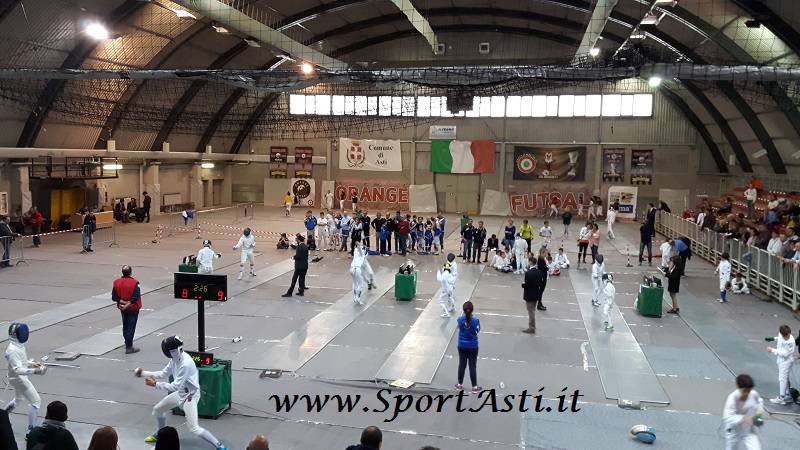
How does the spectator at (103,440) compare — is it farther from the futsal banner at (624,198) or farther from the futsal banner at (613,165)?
the futsal banner at (613,165)

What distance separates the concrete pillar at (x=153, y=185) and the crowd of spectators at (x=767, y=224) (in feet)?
93.1

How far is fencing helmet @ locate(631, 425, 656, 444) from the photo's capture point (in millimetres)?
8422

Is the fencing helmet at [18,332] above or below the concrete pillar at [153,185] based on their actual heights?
below

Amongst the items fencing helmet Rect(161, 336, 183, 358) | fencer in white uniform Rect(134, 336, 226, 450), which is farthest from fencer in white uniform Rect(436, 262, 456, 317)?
fencing helmet Rect(161, 336, 183, 358)

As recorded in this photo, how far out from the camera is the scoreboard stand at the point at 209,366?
353 inches

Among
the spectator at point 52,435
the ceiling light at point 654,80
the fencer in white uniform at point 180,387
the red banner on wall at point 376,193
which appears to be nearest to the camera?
the spectator at point 52,435

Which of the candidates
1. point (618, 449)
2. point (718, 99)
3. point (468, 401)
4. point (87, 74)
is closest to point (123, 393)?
point (468, 401)

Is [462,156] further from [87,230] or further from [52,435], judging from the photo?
[52,435]

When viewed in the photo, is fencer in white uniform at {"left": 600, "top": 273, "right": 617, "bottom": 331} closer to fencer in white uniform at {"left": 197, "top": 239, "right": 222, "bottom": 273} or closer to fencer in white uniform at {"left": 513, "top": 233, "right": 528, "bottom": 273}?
fencer in white uniform at {"left": 513, "top": 233, "right": 528, "bottom": 273}

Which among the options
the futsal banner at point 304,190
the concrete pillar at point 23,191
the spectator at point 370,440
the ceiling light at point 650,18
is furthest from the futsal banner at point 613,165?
the spectator at point 370,440

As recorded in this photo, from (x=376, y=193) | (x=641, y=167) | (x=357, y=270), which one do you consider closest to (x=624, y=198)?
(x=641, y=167)

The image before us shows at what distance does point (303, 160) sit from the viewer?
1708 inches

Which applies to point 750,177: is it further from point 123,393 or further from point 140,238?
point 123,393

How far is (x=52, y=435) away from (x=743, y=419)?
7.23 metres
